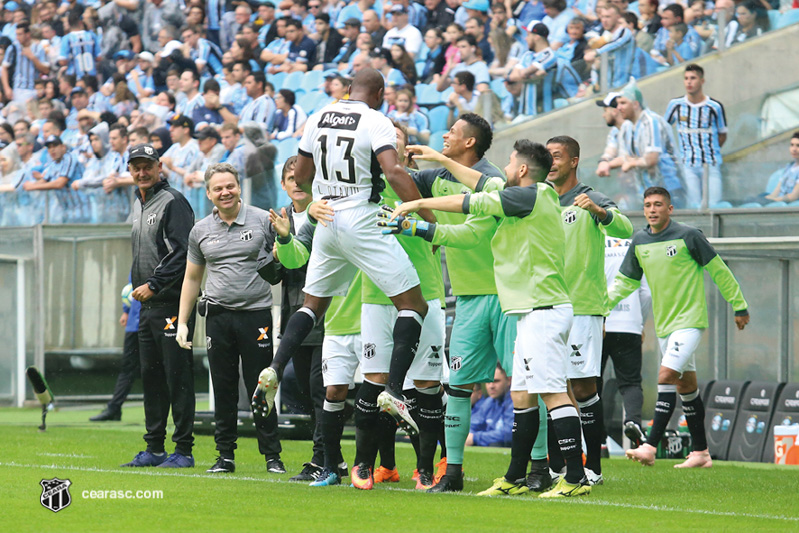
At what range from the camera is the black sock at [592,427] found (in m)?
7.93

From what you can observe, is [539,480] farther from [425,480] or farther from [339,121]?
[339,121]

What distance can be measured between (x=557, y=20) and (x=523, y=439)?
1154 centimetres

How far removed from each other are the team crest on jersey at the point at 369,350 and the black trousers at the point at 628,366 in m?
3.84

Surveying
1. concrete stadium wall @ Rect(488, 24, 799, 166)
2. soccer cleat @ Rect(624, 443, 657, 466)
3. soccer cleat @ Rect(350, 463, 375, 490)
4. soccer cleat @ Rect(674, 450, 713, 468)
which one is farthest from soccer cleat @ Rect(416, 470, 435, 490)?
concrete stadium wall @ Rect(488, 24, 799, 166)

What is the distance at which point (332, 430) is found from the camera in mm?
7367

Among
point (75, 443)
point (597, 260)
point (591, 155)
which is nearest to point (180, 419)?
point (75, 443)

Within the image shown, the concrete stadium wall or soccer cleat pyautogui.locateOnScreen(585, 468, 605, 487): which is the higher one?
the concrete stadium wall

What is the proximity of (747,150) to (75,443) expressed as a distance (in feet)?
25.1

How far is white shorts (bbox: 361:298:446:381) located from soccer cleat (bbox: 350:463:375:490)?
0.61m

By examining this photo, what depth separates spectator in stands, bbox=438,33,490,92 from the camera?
57.0 feet

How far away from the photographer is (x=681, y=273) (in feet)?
32.2

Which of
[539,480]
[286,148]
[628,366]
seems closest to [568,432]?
[539,480]

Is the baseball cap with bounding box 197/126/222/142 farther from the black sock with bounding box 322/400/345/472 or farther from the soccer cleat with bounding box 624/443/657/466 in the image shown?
the black sock with bounding box 322/400/345/472

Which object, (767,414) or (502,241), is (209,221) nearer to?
(502,241)
